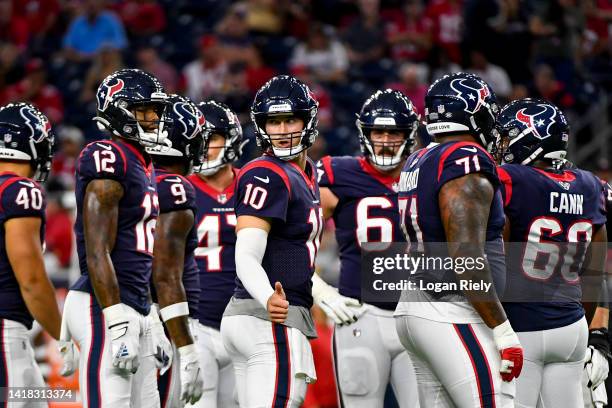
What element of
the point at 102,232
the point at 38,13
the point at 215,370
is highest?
the point at 38,13

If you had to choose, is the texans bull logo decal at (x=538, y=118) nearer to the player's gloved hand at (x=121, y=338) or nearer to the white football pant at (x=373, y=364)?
the white football pant at (x=373, y=364)

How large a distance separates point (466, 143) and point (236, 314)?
4.63 feet

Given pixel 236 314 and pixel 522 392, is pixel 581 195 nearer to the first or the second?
pixel 522 392

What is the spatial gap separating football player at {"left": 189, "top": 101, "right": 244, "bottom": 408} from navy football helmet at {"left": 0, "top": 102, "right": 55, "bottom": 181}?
0.96 meters

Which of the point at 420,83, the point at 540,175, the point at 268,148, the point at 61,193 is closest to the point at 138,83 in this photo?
the point at 268,148

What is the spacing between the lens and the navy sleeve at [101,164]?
16.8 feet

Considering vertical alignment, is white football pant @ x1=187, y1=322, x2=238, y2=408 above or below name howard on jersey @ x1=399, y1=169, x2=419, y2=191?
below

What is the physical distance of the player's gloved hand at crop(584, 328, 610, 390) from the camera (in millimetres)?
5770

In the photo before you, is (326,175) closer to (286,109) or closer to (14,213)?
(286,109)

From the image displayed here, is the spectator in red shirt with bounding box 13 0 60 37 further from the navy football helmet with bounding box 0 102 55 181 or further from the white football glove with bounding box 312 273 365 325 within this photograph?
the white football glove with bounding box 312 273 365 325

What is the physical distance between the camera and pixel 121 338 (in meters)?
5.00

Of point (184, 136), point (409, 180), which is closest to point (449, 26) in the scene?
point (184, 136)

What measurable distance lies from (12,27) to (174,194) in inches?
381

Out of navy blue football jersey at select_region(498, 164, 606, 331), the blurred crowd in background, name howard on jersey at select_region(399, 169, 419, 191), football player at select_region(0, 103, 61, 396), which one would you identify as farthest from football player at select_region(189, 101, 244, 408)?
the blurred crowd in background
